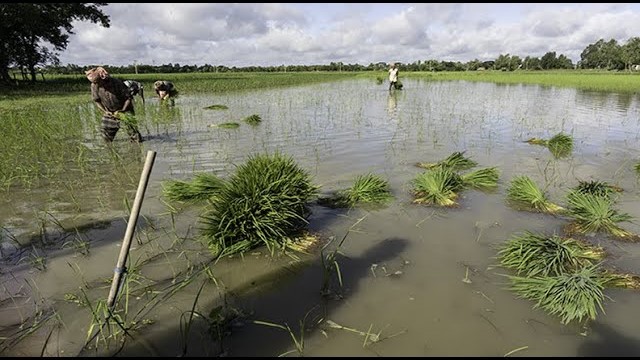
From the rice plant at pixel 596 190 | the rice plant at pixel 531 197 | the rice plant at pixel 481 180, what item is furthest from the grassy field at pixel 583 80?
the rice plant at pixel 531 197

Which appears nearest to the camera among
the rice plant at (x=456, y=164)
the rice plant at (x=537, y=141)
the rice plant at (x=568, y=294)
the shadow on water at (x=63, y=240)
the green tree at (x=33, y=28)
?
the rice plant at (x=568, y=294)

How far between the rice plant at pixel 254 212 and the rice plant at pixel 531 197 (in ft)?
11.5

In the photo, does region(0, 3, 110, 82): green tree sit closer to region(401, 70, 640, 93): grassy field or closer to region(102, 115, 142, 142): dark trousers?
region(102, 115, 142, 142): dark trousers

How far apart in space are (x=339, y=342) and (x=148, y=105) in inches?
625

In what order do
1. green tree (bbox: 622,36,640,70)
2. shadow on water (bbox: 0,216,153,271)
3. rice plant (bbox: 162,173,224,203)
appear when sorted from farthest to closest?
green tree (bbox: 622,36,640,70)
rice plant (bbox: 162,173,224,203)
shadow on water (bbox: 0,216,153,271)

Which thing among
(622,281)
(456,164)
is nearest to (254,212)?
(622,281)

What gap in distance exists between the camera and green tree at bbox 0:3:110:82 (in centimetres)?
2436

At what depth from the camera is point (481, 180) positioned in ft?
21.6

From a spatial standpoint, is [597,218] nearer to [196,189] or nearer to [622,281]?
[622,281]

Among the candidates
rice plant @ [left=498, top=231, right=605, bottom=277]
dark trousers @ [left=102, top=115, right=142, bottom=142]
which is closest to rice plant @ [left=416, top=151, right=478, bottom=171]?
→ rice plant @ [left=498, top=231, right=605, bottom=277]

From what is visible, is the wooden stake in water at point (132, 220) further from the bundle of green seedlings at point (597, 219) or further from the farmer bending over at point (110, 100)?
the farmer bending over at point (110, 100)

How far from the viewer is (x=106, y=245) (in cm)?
448

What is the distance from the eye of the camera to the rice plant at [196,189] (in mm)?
5430

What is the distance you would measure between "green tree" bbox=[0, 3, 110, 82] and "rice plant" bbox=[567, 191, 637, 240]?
3119 cm
